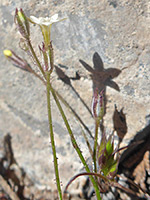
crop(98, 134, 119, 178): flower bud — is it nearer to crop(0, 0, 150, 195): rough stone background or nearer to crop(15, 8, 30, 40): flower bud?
crop(0, 0, 150, 195): rough stone background

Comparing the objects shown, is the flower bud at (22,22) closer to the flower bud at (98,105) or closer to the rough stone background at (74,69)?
the rough stone background at (74,69)

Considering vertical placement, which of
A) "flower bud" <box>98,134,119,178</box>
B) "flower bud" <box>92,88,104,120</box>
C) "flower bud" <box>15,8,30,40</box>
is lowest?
"flower bud" <box>98,134,119,178</box>

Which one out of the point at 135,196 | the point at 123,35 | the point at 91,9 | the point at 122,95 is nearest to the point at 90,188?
the point at 135,196

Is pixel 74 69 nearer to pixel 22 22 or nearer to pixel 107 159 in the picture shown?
pixel 22 22

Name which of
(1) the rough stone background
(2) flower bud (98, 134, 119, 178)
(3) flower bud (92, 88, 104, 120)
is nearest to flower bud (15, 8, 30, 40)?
(1) the rough stone background

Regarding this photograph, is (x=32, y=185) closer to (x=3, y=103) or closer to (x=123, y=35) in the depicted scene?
(x=3, y=103)

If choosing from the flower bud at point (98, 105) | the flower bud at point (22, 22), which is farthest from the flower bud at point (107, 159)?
the flower bud at point (22, 22)

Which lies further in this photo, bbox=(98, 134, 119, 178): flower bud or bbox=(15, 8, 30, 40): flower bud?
bbox=(98, 134, 119, 178): flower bud

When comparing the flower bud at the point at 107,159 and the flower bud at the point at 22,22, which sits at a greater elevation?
the flower bud at the point at 22,22

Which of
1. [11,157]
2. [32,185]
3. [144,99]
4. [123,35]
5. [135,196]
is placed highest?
[123,35]
